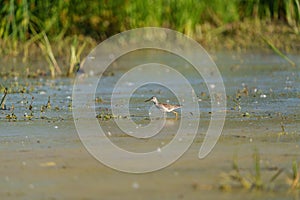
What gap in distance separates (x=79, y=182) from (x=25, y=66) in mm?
7054

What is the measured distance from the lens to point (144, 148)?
18.7 ft

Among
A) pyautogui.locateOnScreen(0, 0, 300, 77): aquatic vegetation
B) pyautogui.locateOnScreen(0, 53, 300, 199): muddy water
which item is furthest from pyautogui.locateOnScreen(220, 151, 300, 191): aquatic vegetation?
pyautogui.locateOnScreen(0, 0, 300, 77): aquatic vegetation

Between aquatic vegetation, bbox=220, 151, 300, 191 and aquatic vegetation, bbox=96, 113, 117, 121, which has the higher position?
aquatic vegetation, bbox=96, 113, 117, 121

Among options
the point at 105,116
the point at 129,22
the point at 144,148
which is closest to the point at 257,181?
the point at 144,148

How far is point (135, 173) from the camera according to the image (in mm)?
4953

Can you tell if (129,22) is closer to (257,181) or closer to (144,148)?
(144,148)

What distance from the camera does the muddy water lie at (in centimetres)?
457

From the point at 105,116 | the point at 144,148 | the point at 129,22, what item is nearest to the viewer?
the point at 144,148

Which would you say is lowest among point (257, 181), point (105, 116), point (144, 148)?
point (257, 181)

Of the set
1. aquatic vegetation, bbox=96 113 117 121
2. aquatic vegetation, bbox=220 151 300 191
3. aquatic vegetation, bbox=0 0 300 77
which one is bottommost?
aquatic vegetation, bbox=220 151 300 191

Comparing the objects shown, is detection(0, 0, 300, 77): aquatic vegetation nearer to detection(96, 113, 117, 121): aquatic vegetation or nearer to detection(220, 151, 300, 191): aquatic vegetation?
detection(96, 113, 117, 121): aquatic vegetation

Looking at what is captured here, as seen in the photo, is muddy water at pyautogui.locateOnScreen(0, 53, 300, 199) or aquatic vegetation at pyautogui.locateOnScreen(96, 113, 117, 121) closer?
muddy water at pyautogui.locateOnScreen(0, 53, 300, 199)

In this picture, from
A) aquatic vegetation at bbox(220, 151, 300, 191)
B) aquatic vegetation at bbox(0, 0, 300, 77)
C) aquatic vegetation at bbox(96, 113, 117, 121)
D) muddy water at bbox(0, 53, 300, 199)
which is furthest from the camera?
aquatic vegetation at bbox(0, 0, 300, 77)

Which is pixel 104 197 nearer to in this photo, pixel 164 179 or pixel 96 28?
pixel 164 179
